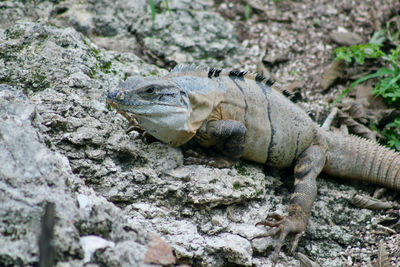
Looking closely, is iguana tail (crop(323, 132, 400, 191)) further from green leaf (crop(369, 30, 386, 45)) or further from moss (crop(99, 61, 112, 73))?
moss (crop(99, 61, 112, 73))

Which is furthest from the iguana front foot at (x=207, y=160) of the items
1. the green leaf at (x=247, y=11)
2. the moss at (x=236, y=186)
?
the green leaf at (x=247, y=11)

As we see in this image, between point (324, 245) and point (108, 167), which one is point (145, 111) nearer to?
point (108, 167)

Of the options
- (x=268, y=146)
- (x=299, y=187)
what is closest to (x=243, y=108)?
(x=268, y=146)

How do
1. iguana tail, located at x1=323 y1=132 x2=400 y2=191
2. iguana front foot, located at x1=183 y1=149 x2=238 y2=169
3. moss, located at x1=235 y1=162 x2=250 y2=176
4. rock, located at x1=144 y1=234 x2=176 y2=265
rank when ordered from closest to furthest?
rock, located at x1=144 y1=234 x2=176 y2=265 < iguana front foot, located at x1=183 y1=149 x2=238 y2=169 < moss, located at x1=235 y1=162 x2=250 y2=176 < iguana tail, located at x1=323 y1=132 x2=400 y2=191

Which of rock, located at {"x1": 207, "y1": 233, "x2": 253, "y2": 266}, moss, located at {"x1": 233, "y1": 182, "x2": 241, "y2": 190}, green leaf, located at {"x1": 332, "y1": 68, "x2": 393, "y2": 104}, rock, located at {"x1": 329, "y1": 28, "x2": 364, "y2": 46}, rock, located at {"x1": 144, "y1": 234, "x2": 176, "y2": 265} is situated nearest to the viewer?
rock, located at {"x1": 144, "y1": 234, "x2": 176, "y2": 265}

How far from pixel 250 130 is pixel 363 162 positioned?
140cm

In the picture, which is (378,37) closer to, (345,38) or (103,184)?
(345,38)

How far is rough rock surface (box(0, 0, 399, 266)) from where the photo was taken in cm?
278

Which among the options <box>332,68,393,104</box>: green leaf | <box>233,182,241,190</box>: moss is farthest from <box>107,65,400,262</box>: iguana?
<box>332,68,393,104</box>: green leaf

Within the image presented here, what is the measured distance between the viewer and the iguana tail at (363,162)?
4789mm

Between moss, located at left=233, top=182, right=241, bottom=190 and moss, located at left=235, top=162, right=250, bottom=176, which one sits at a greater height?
moss, located at left=233, top=182, right=241, bottom=190

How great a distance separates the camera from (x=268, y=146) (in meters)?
4.57

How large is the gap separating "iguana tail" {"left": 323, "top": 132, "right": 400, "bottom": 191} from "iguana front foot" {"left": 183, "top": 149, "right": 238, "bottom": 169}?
1264mm

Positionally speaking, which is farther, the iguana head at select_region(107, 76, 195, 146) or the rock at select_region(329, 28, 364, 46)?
the rock at select_region(329, 28, 364, 46)
